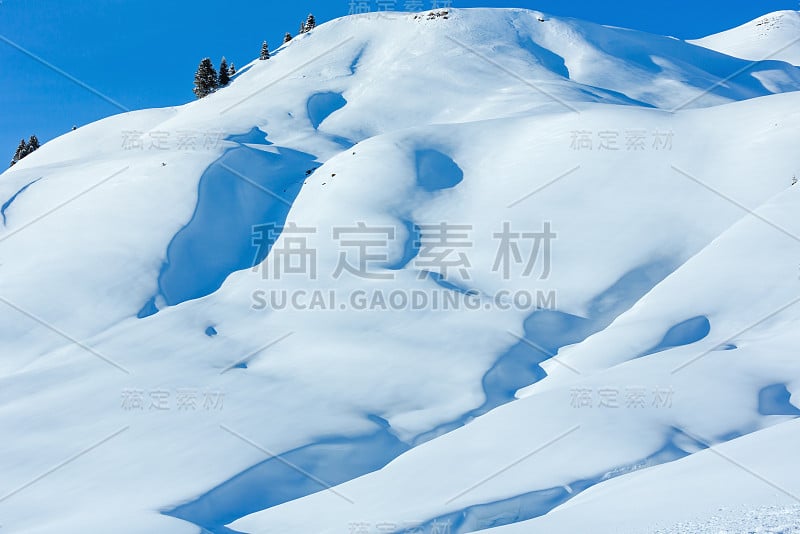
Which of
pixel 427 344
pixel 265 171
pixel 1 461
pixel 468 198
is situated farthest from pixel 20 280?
pixel 468 198

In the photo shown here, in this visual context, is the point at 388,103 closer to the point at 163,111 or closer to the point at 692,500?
the point at 163,111

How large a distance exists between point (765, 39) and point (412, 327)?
5159 cm

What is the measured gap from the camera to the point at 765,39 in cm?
5134

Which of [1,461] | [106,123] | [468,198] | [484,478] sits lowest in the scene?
[484,478]

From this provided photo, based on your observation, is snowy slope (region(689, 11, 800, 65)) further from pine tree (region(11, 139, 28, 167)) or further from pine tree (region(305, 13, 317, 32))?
pine tree (region(11, 139, 28, 167))

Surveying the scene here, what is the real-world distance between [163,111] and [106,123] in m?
3.05

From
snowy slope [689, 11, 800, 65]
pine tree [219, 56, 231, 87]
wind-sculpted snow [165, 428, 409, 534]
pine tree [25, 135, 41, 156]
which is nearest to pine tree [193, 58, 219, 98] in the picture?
pine tree [219, 56, 231, 87]

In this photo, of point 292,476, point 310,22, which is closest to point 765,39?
point 310,22

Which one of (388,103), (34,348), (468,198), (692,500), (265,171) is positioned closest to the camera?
(692,500)

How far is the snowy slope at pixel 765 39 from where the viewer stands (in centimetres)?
4644

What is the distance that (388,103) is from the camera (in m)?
29.6

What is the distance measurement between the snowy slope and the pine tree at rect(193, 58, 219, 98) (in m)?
36.5

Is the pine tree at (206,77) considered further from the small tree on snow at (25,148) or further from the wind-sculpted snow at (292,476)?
the wind-sculpted snow at (292,476)

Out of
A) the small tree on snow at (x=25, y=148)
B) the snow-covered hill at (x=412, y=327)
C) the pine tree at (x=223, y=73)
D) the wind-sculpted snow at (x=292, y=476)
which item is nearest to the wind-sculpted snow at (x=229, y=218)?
the snow-covered hill at (x=412, y=327)
